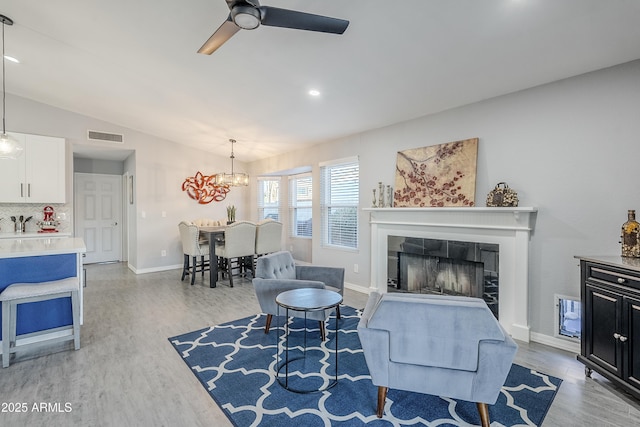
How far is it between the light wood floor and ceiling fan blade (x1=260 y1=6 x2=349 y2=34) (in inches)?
96.2

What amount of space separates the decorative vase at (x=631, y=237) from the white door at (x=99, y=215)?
28.5 feet

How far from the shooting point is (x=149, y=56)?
321cm

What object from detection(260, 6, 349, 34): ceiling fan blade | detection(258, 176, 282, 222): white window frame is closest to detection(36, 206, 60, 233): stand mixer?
detection(258, 176, 282, 222): white window frame

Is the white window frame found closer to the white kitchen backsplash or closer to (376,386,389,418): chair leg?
the white kitchen backsplash

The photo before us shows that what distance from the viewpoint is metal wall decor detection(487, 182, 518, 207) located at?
3025mm

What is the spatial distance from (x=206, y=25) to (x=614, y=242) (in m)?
3.92

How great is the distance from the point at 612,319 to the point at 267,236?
450 centimetres

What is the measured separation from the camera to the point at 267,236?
545 centimetres

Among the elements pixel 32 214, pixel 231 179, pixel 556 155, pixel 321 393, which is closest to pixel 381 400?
pixel 321 393

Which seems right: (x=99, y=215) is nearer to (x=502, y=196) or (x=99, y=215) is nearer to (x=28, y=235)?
(x=28, y=235)

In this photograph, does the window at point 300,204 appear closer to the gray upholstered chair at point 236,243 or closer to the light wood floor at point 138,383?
the gray upholstered chair at point 236,243

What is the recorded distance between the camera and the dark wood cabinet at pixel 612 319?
2.02 metres

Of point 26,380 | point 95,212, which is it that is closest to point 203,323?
point 26,380

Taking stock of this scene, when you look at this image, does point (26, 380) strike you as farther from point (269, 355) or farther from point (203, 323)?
point (269, 355)
